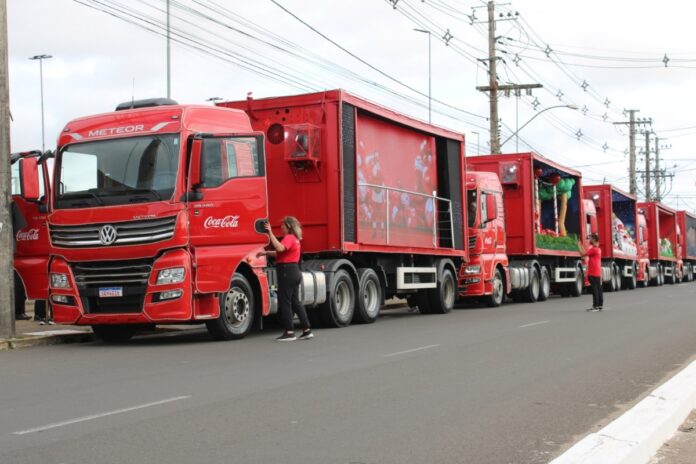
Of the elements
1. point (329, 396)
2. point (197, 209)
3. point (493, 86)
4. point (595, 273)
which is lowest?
point (329, 396)

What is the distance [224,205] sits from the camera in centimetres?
1365

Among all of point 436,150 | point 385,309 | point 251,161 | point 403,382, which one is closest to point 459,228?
point 436,150

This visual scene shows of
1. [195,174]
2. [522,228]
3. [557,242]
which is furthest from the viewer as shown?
[557,242]

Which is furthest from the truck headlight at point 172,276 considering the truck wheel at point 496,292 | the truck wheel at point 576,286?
the truck wheel at point 576,286

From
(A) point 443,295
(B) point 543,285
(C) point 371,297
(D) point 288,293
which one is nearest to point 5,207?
(D) point 288,293

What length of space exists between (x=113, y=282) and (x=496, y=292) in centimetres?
1342

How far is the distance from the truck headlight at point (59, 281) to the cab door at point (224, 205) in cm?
198

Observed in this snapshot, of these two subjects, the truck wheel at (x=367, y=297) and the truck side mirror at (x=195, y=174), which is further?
the truck wheel at (x=367, y=297)

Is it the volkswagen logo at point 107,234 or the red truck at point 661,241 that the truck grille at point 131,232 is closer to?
the volkswagen logo at point 107,234

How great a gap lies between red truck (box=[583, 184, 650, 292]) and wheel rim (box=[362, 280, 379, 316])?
57.4ft

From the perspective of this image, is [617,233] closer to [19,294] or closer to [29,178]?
[19,294]

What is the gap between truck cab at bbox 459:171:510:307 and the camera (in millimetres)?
23516

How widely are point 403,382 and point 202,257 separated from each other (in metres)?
5.17

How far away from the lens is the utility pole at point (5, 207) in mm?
14109
